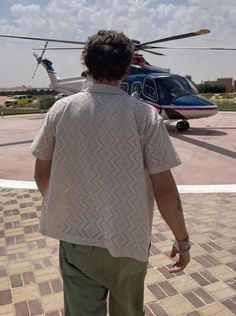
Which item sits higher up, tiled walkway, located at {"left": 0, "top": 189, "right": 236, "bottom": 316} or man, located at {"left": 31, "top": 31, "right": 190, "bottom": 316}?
man, located at {"left": 31, "top": 31, "right": 190, "bottom": 316}

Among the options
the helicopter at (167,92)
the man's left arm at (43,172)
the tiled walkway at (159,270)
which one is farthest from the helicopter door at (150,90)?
the man's left arm at (43,172)

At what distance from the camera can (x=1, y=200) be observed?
575cm

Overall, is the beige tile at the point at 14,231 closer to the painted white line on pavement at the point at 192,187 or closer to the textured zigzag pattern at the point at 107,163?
the painted white line on pavement at the point at 192,187

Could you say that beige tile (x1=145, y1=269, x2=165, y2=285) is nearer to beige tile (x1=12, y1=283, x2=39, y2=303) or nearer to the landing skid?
beige tile (x1=12, y1=283, x2=39, y2=303)

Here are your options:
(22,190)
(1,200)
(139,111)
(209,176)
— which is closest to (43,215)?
(139,111)

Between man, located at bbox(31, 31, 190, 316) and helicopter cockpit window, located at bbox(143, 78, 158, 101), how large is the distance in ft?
36.1

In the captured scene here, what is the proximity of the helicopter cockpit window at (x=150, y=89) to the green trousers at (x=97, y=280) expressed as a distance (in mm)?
11091

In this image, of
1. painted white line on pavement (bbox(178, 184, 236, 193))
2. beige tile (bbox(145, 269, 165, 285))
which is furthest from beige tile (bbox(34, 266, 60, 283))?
painted white line on pavement (bbox(178, 184, 236, 193))

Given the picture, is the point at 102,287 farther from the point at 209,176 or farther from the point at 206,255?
the point at 209,176

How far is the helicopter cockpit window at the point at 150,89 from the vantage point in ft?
40.9

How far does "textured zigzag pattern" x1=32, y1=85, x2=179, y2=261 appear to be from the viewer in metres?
1.61

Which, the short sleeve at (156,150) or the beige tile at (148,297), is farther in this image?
the beige tile at (148,297)

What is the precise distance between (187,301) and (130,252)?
1.65 metres

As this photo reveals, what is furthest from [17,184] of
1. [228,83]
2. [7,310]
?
[228,83]
